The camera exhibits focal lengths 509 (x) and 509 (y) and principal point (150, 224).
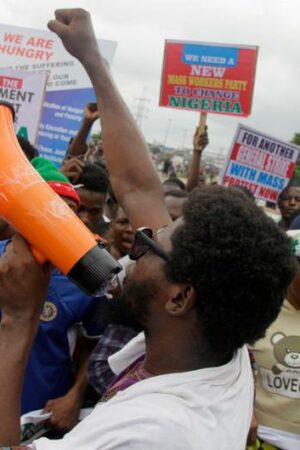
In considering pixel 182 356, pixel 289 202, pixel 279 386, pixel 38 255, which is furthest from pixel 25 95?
pixel 182 356

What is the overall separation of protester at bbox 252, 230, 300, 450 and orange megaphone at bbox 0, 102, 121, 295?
1.06 m

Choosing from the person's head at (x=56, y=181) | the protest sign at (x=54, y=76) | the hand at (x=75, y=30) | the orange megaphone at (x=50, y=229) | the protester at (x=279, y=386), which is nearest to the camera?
the orange megaphone at (x=50, y=229)

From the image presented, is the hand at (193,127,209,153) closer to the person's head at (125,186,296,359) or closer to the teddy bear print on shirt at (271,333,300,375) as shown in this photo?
the teddy bear print on shirt at (271,333,300,375)

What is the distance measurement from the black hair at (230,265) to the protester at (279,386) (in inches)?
30.8

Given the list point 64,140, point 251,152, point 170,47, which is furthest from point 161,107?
point 64,140

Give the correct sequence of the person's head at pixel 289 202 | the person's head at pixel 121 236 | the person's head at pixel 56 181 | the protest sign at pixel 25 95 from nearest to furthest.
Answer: the person's head at pixel 56 181 < the person's head at pixel 121 236 < the protest sign at pixel 25 95 < the person's head at pixel 289 202

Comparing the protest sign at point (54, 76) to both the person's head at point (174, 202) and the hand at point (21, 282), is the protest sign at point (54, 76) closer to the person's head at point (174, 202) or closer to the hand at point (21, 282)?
the person's head at point (174, 202)

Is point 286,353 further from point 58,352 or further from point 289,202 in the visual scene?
point 289,202

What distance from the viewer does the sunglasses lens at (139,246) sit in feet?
4.32

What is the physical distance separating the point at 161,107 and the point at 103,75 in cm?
475

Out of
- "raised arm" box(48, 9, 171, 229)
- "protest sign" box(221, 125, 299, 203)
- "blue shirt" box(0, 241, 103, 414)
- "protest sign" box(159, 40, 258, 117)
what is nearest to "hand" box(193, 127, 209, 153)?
"protest sign" box(221, 125, 299, 203)

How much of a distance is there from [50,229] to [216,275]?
388 mm

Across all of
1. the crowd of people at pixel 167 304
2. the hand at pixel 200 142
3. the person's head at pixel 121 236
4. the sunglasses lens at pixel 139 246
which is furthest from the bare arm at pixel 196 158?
the sunglasses lens at pixel 139 246

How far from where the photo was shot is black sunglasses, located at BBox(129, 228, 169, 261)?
1.27m
